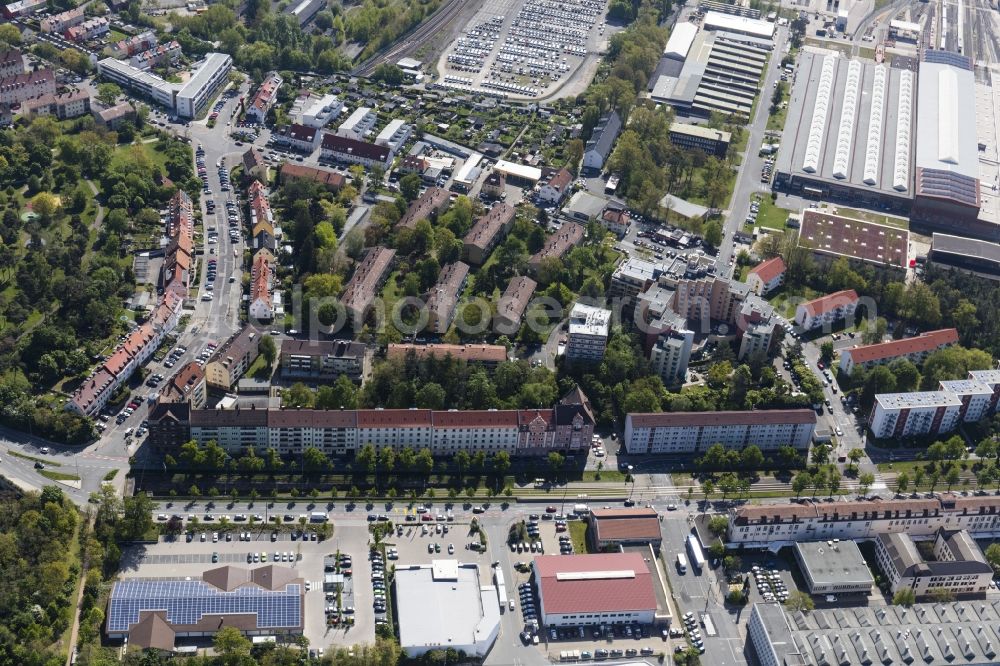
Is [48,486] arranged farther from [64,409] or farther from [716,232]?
[716,232]

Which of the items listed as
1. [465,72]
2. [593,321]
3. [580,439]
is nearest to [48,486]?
[580,439]

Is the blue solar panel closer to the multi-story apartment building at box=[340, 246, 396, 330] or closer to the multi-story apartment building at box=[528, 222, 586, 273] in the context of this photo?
the multi-story apartment building at box=[340, 246, 396, 330]

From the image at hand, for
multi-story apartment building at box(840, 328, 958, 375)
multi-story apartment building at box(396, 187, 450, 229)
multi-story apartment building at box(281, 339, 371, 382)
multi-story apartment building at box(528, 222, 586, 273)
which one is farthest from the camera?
multi-story apartment building at box(396, 187, 450, 229)

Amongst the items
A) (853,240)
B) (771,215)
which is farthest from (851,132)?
(853,240)

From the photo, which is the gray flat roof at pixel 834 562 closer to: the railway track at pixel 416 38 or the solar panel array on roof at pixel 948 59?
the railway track at pixel 416 38

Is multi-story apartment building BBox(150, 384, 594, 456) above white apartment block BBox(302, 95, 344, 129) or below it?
below

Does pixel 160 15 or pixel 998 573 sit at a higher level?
pixel 160 15

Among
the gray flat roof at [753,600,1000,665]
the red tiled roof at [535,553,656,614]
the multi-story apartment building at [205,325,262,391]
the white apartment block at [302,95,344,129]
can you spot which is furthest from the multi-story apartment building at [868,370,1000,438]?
the white apartment block at [302,95,344,129]
